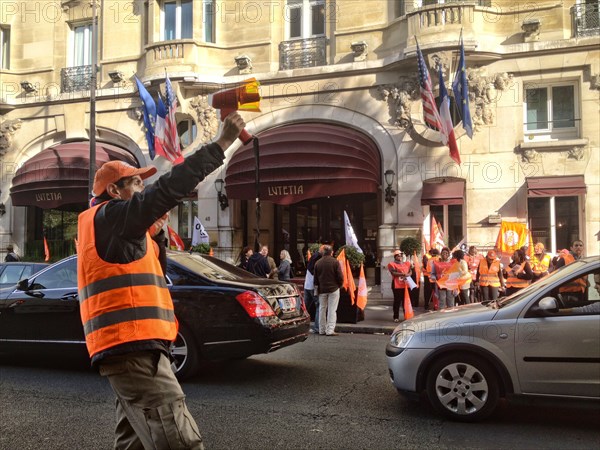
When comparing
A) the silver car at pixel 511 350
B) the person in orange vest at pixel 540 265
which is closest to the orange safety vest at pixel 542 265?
the person in orange vest at pixel 540 265

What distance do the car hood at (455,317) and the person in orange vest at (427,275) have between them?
7.01 m

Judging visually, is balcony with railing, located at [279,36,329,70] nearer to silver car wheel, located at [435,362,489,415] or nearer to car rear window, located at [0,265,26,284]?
car rear window, located at [0,265,26,284]

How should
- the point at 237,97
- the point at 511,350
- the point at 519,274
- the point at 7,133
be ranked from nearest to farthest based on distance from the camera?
the point at 237,97, the point at 511,350, the point at 519,274, the point at 7,133

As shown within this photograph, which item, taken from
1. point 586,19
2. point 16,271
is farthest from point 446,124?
point 16,271

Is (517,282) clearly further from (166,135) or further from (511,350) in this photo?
(166,135)

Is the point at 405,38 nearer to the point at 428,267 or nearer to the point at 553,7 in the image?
the point at 553,7

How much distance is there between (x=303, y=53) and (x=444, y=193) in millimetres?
6147

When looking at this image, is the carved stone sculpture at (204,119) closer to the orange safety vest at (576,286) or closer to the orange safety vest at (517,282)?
the orange safety vest at (517,282)

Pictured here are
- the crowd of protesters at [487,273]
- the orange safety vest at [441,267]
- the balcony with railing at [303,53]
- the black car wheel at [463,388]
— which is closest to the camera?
the black car wheel at [463,388]

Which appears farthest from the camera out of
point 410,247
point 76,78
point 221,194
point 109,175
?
point 76,78

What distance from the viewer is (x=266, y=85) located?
1594 centimetres

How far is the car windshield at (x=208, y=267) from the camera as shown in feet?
21.1

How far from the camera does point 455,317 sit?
16.4ft

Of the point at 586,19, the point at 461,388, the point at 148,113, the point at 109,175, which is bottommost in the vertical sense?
the point at 461,388
